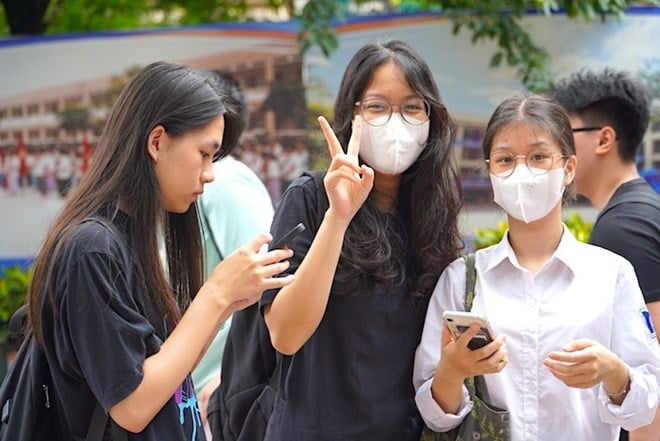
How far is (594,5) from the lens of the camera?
576 cm

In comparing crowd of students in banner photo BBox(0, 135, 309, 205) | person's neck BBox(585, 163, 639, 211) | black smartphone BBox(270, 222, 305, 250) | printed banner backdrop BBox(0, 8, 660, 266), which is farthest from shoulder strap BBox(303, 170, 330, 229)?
crowd of students in banner photo BBox(0, 135, 309, 205)

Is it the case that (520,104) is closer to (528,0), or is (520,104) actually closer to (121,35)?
(528,0)

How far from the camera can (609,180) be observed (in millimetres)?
3494

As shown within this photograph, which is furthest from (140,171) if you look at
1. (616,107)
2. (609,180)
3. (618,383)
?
(616,107)

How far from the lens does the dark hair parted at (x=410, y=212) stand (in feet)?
8.46

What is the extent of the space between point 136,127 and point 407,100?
80 centimetres

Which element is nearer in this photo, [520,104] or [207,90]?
[207,90]

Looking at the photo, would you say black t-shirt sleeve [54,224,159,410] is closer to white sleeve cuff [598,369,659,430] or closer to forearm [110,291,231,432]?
forearm [110,291,231,432]

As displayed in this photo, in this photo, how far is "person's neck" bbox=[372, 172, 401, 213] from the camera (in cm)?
274

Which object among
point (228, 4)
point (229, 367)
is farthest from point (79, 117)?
point (229, 367)

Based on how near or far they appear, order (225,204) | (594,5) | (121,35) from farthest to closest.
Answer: (121,35), (594,5), (225,204)

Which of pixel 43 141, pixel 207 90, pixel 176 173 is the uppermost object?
pixel 207 90

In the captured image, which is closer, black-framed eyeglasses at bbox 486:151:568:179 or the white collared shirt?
the white collared shirt

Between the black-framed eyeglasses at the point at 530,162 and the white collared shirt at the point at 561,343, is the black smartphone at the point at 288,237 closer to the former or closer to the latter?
the white collared shirt at the point at 561,343
